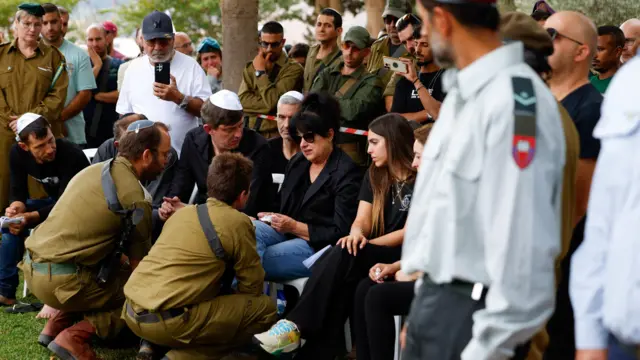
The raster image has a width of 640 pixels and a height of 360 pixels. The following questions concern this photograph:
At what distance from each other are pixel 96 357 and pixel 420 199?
3.58 m

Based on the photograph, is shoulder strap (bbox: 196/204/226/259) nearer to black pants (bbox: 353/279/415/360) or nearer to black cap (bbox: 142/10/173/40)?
black pants (bbox: 353/279/415/360)

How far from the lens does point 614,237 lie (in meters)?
2.22

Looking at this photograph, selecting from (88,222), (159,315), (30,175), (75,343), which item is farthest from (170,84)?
(159,315)

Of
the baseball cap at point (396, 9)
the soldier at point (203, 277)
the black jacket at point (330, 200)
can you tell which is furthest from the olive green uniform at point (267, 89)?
the soldier at point (203, 277)

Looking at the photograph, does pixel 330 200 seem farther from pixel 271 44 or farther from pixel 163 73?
pixel 271 44

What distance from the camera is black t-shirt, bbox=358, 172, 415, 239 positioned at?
5.17 m

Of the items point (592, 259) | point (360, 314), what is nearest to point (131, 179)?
point (360, 314)

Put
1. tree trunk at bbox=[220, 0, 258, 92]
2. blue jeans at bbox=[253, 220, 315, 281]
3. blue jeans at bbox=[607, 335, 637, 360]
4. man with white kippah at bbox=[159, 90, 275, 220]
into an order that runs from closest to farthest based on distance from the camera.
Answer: blue jeans at bbox=[607, 335, 637, 360] → blue jeans at bbox=[253, 220, 315, 281] → man with white kippah at bbox=[159, 90, 275, 220] → tree trunk at bbox=[220, 0, 258, 92]

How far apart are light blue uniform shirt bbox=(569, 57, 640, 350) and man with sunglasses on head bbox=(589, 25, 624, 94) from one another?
4689 millimetres

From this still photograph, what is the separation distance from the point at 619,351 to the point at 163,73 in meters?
5.55

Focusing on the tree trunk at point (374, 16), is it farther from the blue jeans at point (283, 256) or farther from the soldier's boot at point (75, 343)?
the soldier's boot at point (75, 343)

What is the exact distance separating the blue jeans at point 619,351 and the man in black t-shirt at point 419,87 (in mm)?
4303

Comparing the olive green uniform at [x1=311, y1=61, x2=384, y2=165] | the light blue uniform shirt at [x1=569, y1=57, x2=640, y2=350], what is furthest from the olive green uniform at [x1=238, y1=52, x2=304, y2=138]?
the light blue uniform shirt at [x1=569, y1=57, x2=640, y2=350]

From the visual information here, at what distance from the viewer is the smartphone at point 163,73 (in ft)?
23.9
